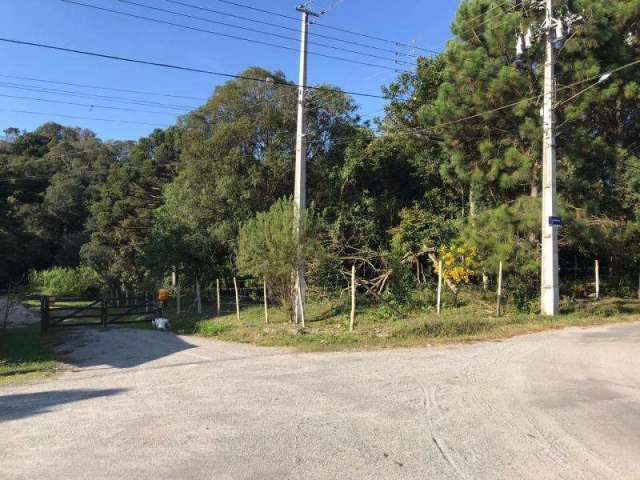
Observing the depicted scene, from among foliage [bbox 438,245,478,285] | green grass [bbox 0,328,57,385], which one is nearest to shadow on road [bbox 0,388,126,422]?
green grass [bbox 0,328,57,385]

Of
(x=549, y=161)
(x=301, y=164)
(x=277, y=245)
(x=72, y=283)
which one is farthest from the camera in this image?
(x=72, y=283)

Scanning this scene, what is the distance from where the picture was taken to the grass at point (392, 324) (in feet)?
43.5

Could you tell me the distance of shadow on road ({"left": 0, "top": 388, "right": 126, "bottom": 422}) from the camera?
22.9 feet

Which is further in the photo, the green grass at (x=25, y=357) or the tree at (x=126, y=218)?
the tree at (x=126, y=218)

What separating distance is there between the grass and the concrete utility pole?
859mm

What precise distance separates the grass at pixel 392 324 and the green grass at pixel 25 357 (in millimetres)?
4597

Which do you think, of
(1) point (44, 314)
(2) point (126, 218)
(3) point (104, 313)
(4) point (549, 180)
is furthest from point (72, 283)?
(4) point (549, 180)

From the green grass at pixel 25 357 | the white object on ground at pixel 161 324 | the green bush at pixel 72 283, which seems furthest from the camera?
the green bush at pixel 72 283

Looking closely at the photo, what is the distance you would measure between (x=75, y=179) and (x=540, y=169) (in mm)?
47759

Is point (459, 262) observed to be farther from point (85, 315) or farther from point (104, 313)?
point (85, 315)

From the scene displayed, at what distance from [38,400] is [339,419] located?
15.5 ft

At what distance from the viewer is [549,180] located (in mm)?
16500

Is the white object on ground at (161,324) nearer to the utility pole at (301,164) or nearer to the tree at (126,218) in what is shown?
the utility pole at (301,164)

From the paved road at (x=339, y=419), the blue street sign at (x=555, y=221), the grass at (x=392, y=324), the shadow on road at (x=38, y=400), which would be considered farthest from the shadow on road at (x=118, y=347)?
the blue street sign at (x=555, y=221)
